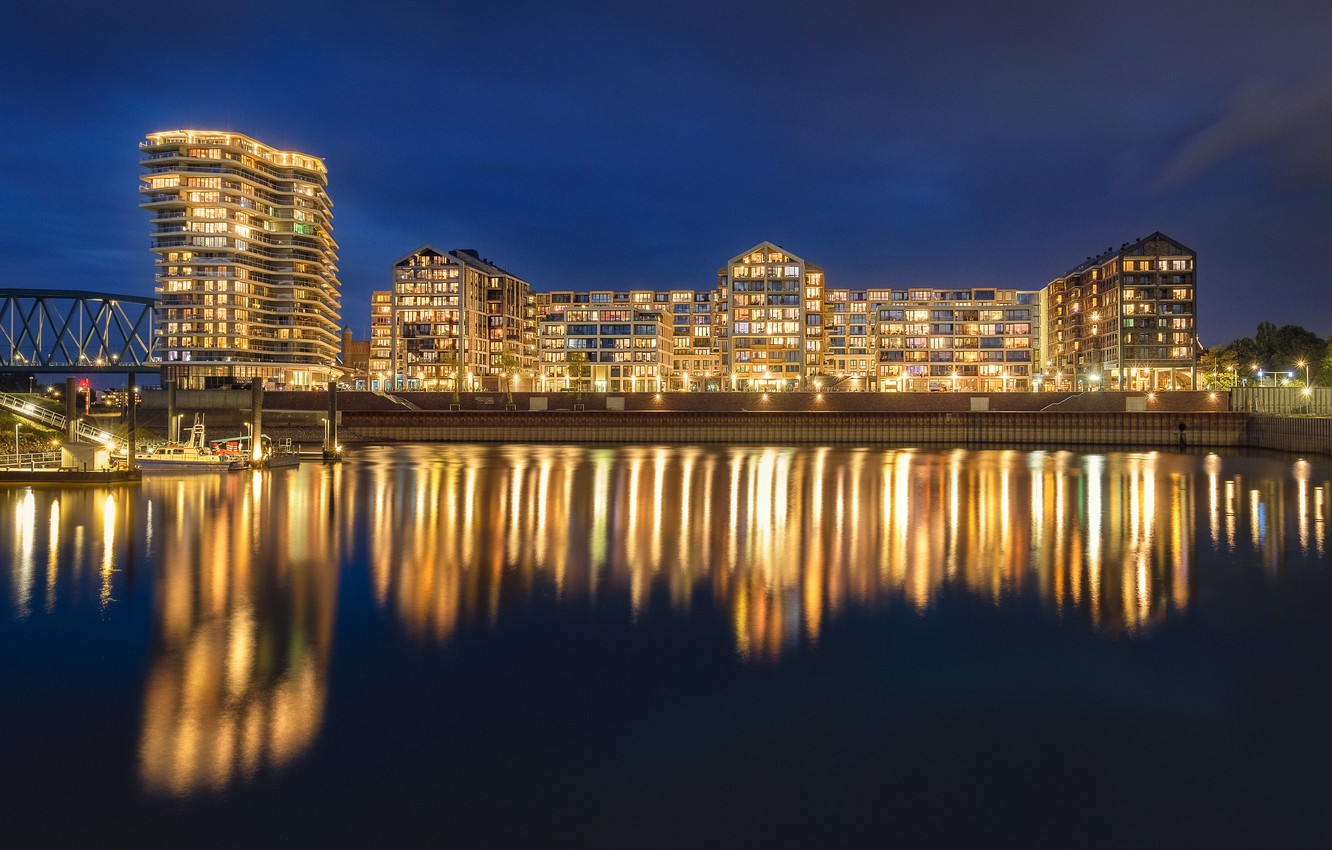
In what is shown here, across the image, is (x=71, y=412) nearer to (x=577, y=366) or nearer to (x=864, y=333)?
(x=577, y=366)

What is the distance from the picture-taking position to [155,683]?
→ 15.1 meters

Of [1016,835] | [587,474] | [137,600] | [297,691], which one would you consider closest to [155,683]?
[297,691]

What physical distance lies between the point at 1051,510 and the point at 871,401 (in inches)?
2985

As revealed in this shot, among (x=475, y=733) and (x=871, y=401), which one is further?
(x=871, y=401)

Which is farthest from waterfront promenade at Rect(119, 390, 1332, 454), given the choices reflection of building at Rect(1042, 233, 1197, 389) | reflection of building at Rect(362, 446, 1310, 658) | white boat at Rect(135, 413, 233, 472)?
reflection of building at Rect(1042, 233, 1197, 389)

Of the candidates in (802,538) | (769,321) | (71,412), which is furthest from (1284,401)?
(71,412)

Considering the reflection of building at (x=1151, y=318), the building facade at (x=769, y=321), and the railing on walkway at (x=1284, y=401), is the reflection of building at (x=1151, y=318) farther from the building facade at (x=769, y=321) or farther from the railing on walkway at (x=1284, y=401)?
the building facade at (x=769, y=321)

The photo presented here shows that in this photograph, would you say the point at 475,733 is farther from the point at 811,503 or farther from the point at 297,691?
the point at 811,503

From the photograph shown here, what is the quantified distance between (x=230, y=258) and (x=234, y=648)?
136156 mm

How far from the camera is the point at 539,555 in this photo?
27750 mm

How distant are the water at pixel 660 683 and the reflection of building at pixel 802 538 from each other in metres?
0.21

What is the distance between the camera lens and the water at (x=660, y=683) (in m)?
10.5

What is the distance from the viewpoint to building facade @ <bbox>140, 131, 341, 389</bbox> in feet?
445

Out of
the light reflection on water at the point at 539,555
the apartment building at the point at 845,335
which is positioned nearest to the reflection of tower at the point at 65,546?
the light reflection on water at the point at 539,555
